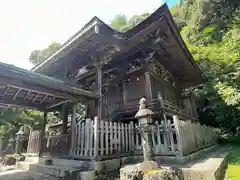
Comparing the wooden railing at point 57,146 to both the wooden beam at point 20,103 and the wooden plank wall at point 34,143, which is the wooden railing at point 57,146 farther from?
the wooden beam at point 20,103

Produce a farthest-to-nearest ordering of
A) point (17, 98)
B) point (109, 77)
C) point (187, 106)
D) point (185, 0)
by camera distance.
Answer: point (185, 0) < point (187, 106) < point (109, 77) < point (17, 98)

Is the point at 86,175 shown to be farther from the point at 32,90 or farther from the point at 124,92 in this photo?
the point at 124,92

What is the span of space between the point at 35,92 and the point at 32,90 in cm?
86

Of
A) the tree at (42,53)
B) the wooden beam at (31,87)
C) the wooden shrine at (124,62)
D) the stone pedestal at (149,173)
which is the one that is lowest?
the stone pedestal at (149,173)

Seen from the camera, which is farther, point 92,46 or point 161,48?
point 161,48

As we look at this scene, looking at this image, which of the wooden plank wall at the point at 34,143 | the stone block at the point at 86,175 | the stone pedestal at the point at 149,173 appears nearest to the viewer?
the stone pedestal at the point at 149,173

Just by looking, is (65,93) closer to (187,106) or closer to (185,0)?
(187,106)

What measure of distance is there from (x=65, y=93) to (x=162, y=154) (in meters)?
3.97

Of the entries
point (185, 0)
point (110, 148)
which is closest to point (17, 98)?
point (110, 148)

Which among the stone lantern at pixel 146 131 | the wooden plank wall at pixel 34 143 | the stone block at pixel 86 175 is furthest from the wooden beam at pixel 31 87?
the wooden plank wall at pixel 34 143

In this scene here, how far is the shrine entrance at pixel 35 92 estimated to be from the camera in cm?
442

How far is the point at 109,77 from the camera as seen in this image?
10242 millimetres

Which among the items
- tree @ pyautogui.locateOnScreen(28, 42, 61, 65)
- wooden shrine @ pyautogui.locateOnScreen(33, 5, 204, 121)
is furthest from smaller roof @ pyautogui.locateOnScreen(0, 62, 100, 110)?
tree @ pyautogui.locateOnScreen(28, 42, 61, 65)

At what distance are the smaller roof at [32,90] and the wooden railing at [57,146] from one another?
139cm
